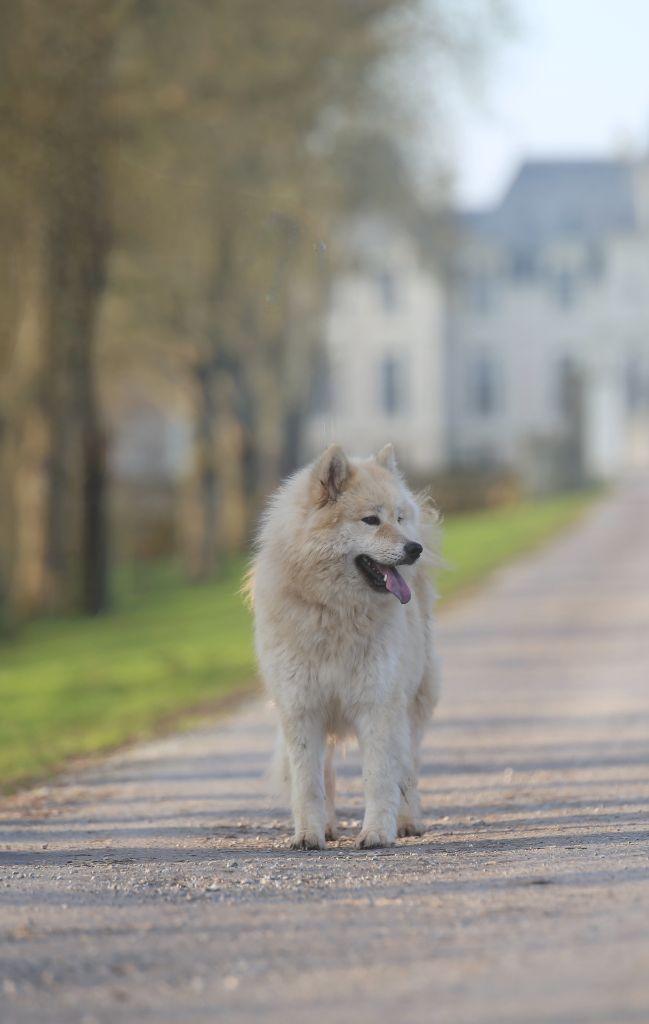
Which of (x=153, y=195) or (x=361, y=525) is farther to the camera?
(x=153, y=195)

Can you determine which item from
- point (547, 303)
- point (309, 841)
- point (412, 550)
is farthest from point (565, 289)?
point (309, 841)

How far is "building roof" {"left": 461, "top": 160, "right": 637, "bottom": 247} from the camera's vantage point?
8688 centimetres

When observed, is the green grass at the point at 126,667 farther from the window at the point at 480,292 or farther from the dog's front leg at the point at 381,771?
the window at the point at 480,292

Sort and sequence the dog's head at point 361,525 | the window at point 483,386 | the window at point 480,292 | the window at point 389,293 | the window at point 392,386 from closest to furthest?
the dog's head at point 361,525
the window at point 389,293
the window at point 392,386
the window at point 483,386
the window at point 480,292

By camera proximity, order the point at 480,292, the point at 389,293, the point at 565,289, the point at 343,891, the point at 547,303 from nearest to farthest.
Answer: the point at 343,891, the point at 389,293, the point at 480,292, the point at 547,303, the point at 565,289

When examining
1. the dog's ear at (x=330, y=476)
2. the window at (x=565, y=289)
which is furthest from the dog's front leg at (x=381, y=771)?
the window at (x=565, y=289)

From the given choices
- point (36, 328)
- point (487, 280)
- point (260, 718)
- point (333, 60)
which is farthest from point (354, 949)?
point (487, 280)

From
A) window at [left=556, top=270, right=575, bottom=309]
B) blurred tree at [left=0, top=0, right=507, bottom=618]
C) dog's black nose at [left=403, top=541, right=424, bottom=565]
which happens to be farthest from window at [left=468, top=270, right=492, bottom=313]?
dog's black nose at [left=403, top=541, right=424, bottom=565]

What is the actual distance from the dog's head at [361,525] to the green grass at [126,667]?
1.23 m

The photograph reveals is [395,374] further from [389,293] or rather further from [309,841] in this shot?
[309,841]

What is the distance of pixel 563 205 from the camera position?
87.8m

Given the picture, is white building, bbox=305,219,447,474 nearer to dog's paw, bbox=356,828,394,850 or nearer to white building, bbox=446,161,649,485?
white building, bbox=446,161,649,485

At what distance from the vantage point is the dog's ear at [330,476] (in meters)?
8.72

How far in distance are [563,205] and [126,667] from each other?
70428 millimetres
